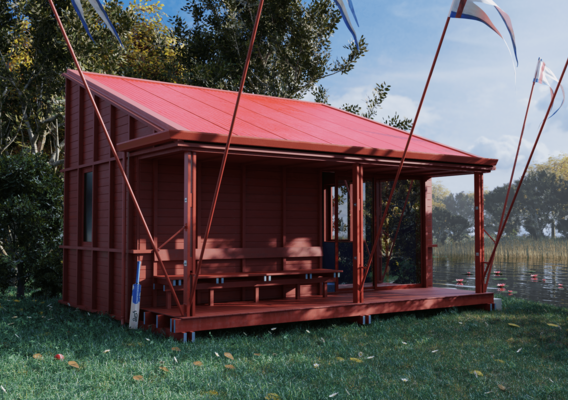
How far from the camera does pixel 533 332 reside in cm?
812

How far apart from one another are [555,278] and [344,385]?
Answer: 1579 cm

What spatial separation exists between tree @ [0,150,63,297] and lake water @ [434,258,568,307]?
1000cm

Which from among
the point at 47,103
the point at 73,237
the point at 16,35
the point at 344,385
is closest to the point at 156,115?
the point at 73,237

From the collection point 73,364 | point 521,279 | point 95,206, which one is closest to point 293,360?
point 73,364

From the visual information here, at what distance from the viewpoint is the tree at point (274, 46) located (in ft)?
59.3

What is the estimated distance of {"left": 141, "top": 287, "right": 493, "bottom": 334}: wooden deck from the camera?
732 cm

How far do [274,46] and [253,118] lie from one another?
9.74m

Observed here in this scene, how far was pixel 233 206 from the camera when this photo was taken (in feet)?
30.5

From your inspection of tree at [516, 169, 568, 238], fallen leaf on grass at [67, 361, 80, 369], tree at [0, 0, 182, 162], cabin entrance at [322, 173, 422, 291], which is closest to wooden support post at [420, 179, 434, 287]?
cabin entrance at [322, 173, 422, 291]

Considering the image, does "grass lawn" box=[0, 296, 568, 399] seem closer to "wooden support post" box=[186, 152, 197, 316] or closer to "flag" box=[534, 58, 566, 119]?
"wooden support post" box=[186, 152, 197, 316]

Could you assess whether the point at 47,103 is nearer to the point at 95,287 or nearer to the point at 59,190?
the point at 59,190

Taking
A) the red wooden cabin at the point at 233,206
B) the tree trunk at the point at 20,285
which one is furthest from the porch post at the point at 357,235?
the tree trunk at the point at 20,285

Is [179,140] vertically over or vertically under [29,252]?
over

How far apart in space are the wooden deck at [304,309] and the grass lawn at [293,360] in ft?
0.68
